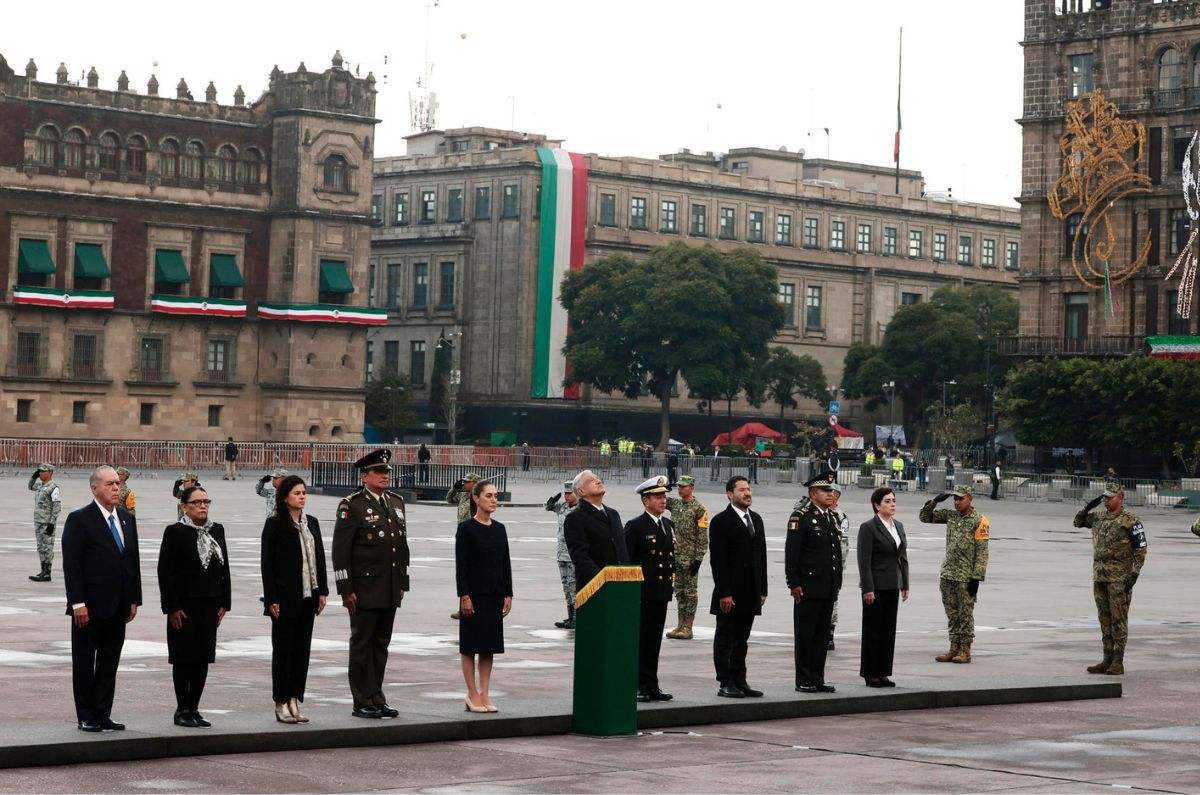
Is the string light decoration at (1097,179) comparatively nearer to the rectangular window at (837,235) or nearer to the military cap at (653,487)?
the rectangular window at (837,235)

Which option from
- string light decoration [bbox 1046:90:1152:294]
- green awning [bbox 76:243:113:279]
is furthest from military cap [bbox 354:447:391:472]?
green awning [bbox 76:243:113:279]

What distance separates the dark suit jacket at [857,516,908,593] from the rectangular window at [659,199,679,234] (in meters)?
100

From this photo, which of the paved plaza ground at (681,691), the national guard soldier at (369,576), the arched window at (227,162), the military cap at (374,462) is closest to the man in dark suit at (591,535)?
the paved plaza ground at (681,691)

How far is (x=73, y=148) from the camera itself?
286 feet

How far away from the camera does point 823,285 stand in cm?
12494

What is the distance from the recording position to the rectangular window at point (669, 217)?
389 feet

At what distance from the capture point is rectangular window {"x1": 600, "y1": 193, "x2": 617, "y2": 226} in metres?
116

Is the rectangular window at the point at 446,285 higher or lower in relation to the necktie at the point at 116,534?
higher

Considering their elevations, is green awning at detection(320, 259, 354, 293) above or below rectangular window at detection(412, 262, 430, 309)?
below

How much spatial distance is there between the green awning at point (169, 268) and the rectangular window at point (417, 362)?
26.5 m

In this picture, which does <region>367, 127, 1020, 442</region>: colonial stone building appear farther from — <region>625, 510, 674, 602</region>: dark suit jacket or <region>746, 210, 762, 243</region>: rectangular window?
<region>625, 510, 674, 602</region>: dark suit jacket

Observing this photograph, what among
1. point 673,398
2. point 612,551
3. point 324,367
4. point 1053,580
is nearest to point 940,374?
point 673,398

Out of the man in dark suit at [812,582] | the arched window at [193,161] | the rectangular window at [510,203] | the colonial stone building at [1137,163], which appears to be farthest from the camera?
the rectangular window at [510,203]

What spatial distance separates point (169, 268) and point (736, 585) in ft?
248
